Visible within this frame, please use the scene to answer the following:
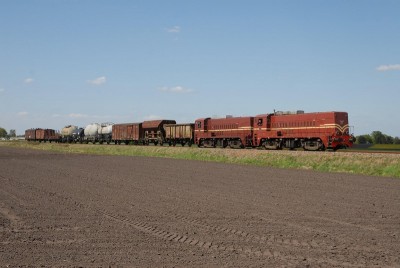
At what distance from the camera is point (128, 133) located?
6962 cm

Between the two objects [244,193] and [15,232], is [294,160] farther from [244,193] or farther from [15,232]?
[15,232]

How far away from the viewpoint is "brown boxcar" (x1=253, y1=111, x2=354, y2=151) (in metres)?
38.3

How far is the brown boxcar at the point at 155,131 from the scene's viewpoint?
6359 centimetres

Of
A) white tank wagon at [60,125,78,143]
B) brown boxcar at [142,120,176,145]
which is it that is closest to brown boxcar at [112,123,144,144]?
brown boxcar at [142,120,176,145]

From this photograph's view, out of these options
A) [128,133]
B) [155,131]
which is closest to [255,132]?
[155,131]

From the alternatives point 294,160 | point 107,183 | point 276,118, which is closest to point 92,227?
point 107,183

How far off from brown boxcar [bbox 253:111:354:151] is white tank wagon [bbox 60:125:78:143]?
52.7 m

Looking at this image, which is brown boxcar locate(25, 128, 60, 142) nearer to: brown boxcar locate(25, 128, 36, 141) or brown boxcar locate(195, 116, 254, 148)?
brown boxcar locate(25, 128, 36, 141)

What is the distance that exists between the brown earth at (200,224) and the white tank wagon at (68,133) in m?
69.1

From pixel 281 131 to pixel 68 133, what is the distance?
192 ft

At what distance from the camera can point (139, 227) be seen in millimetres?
12117

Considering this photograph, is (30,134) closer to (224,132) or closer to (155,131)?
(155,131)

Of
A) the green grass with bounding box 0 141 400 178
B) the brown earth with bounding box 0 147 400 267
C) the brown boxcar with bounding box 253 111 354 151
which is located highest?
the brown boxcar with bounding box 253 111 354 151

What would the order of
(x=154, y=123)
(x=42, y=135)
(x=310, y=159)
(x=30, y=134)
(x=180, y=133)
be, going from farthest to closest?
(x=30, y=134)
(x=42, y=135)
(x=154, y=123)
(x=180, y=133)
(x=310, y=159)
